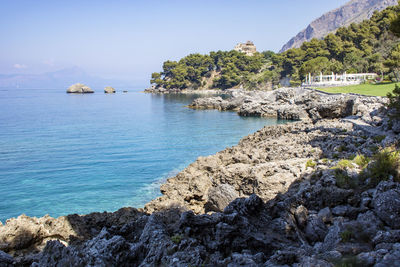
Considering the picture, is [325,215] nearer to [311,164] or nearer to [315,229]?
[315,229]

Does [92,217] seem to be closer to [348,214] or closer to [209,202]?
[209,202]

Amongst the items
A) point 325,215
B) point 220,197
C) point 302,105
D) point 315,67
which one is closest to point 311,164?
point 220,197

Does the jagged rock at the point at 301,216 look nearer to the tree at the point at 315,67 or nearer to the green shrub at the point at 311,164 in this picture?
the green shrub at the point at 311,164

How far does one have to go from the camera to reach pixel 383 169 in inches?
409

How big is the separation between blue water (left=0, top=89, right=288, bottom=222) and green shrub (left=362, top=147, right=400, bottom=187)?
1197cm

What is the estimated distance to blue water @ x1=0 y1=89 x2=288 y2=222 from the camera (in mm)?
18172

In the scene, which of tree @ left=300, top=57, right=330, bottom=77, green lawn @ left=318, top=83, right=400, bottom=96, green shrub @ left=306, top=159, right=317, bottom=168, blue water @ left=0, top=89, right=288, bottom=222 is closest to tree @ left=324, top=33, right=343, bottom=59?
tree @ left=300, top=57, right=330, bottom=77

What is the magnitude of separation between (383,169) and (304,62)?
98.1 m

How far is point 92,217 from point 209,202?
483cm

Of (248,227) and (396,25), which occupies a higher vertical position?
(396,25)

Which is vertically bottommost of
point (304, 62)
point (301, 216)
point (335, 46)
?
point (301, 216)

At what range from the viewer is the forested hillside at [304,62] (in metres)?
83.5

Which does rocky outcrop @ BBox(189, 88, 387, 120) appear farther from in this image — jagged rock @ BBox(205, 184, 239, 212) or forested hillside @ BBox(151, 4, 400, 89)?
jagged rock @ BBox(205, 184, 239, 212)

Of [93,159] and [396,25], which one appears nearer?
[396,25]
